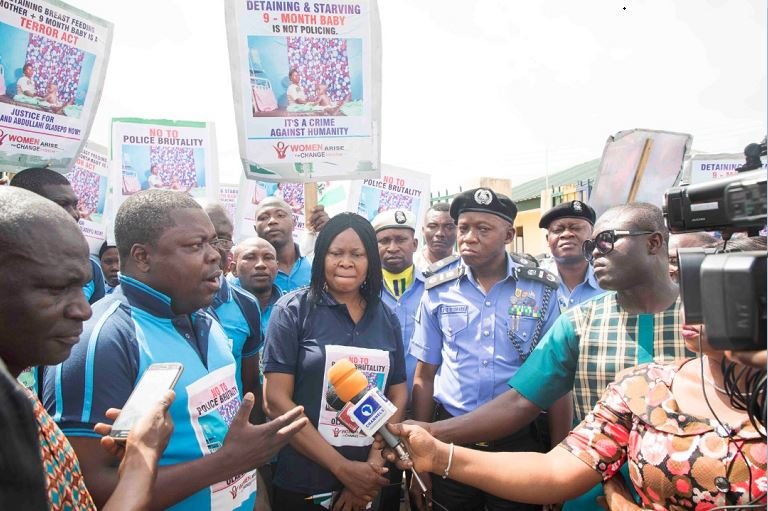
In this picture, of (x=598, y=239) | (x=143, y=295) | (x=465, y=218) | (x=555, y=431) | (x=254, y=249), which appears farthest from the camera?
(x=254, y=249)

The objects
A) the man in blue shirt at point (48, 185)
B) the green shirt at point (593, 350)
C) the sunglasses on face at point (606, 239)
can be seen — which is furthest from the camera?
the man in blue shirt at point (48, 185)

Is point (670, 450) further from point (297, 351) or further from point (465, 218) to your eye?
point (465, 218)

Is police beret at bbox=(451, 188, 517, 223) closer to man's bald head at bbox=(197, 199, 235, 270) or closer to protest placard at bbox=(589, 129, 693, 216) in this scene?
protest placard at bbox=(589, 129, 693, 216)

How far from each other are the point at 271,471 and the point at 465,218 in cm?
206

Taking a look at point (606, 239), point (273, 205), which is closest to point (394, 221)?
point (273, 205)

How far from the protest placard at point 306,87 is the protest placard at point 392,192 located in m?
2.30

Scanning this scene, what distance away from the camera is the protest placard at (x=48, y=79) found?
152 inches

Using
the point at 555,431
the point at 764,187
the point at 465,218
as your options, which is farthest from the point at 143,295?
the point at 555,431

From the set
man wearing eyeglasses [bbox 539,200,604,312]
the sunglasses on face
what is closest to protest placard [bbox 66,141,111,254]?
man wearing eyeglasses [bbox 539,200,604,312]

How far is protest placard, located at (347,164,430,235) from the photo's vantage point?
685 cm

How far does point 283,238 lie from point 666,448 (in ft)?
13.4

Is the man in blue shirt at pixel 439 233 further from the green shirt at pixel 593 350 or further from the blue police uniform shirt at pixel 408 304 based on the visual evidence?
the green shirt at pixel 593 350

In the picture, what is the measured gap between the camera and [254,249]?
4.62 m

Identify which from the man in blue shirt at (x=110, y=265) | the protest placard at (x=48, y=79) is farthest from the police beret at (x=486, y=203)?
the man in blue shirt at (x=110, y=265)
